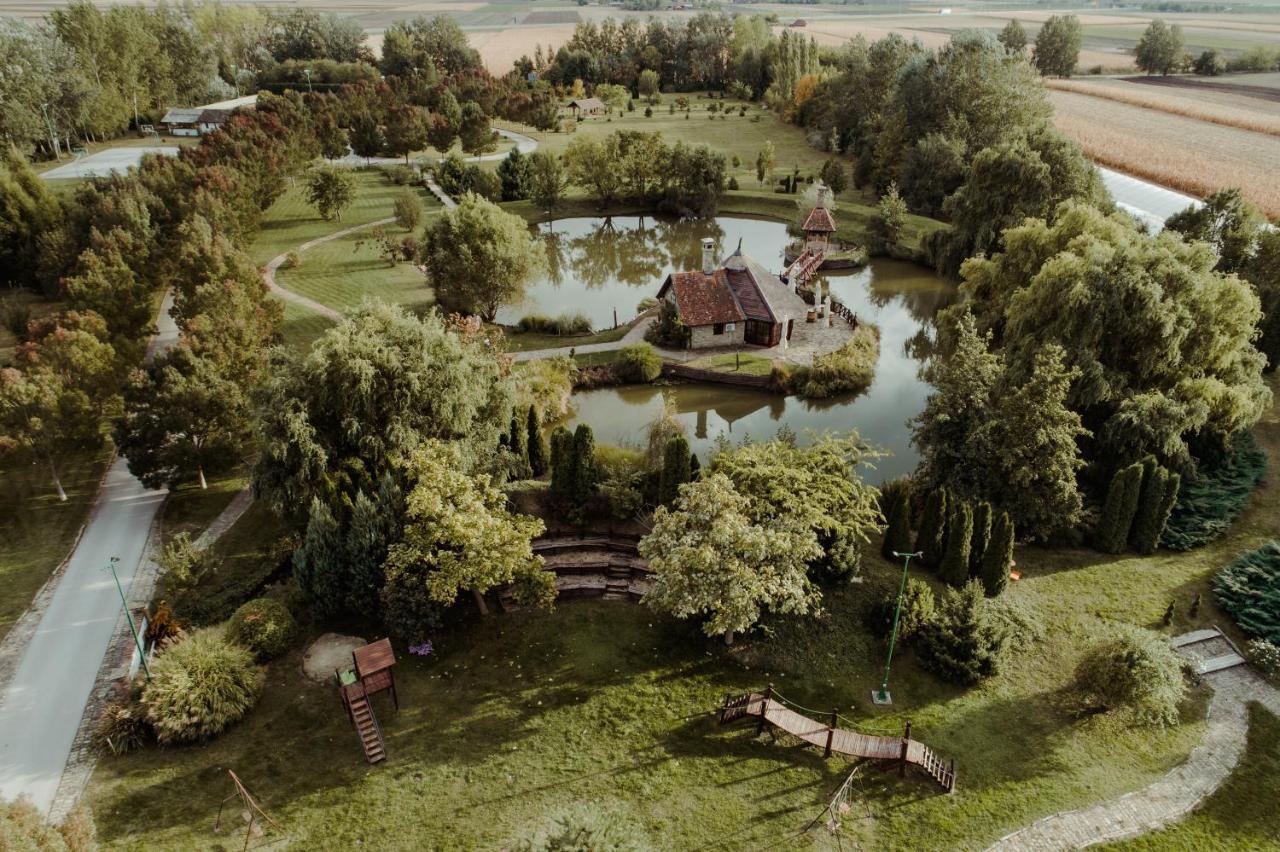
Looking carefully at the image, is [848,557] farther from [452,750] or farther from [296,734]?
[296,734]

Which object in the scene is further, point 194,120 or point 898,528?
point 194,120

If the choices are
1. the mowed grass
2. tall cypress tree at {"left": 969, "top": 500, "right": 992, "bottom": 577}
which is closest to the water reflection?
tall cypress tree at {"left": 969, "top": 500, "right": 992, "bottom": 577}

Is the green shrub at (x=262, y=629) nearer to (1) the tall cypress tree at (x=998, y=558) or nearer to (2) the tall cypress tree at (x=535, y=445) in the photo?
(2) the tall cypress tree at (x=535, y=445)

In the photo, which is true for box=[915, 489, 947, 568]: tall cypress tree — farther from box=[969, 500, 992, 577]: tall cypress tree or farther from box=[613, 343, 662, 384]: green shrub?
box=[613, 343, 662, 384]: green shrub

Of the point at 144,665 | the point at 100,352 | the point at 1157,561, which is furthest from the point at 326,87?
the point at 1157,561

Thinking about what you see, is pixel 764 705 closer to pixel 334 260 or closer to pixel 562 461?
pixel 562 461

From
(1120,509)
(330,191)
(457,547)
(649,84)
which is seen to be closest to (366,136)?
(330,191)
